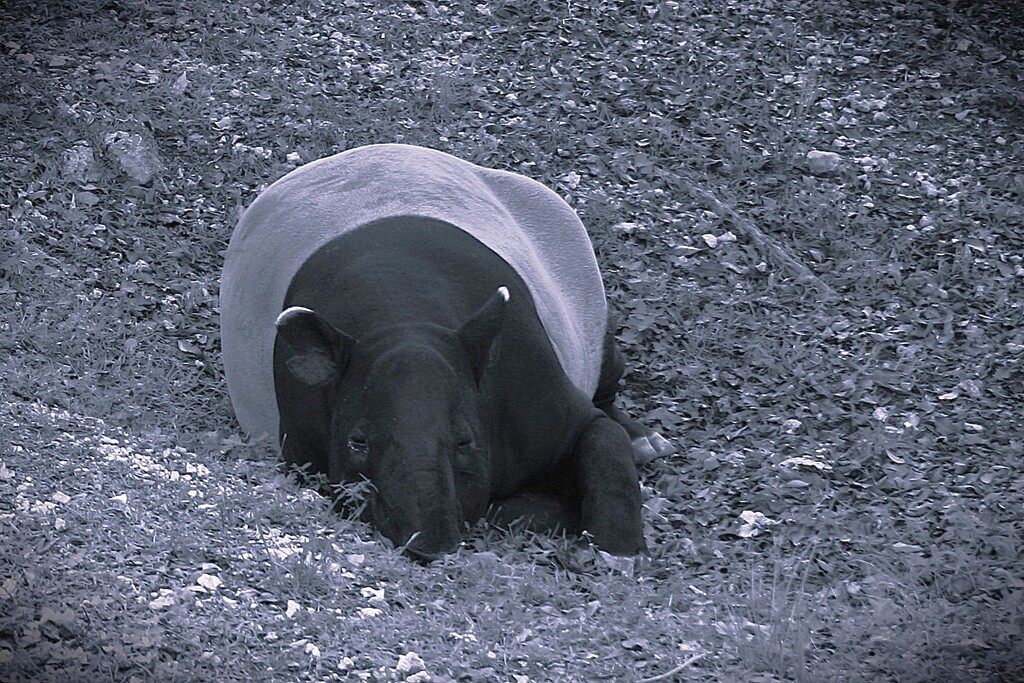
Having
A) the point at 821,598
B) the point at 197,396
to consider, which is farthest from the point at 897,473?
the point at 197,396

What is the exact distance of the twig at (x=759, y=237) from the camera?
7778 mm

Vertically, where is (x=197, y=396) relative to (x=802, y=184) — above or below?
below

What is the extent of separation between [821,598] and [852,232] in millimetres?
3871

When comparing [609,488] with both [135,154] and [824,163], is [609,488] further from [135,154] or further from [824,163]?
[135,154]

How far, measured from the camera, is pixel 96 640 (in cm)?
374

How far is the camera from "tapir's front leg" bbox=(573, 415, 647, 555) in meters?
5.51

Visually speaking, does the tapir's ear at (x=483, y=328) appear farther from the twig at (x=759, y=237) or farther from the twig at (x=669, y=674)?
the twig at (x=759, y=237)

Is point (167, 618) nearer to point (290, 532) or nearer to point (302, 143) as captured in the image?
point (290, 532)

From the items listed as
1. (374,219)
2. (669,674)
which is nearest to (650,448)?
(374,219)

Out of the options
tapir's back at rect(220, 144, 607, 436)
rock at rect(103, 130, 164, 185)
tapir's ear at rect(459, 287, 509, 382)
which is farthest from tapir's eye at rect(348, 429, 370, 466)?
rock at rect(103, 130, 164, 185)

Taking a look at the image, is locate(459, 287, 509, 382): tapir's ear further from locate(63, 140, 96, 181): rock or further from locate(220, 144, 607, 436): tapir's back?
locate(63, 140, 96, 181): rock

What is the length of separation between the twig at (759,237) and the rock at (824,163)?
0.77m

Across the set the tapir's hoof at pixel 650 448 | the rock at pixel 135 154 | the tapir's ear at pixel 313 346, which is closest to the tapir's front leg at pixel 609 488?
the tapir's hoof at pixel 650 448

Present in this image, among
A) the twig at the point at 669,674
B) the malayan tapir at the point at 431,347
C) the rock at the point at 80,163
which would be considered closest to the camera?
the twig at the point at 669,674
